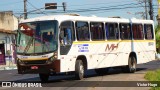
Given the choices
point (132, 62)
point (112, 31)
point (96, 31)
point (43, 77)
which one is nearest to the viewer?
point (43, 77)

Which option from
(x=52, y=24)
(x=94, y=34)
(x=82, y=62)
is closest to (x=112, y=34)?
(x=94, y=34)

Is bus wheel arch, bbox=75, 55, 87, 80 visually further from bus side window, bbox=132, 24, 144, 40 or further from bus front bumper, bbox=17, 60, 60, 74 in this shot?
bus side window, bbox=132, 24, 144, 40

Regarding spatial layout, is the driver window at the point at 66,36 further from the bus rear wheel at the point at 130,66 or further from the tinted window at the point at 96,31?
the bus rear wheel at the point at 130,66

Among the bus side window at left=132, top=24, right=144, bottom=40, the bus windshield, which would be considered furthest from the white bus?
the bus side window at left=132, top=24, right=144, bottom=40

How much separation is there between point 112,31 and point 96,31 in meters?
1.67

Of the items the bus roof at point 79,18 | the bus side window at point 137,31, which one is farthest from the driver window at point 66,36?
the bus side window at point 137,31

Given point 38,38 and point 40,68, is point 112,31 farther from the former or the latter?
point 40,68

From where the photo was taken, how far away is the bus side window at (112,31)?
2308 cm

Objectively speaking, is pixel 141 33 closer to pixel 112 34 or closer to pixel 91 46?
pixel 112 34

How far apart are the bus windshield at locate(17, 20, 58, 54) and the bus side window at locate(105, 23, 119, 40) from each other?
4.69 m

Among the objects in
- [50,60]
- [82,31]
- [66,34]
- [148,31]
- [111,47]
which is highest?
[148,31]

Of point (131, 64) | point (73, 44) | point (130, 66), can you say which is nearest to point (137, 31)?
point (131, 64)

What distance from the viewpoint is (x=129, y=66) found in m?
24.9

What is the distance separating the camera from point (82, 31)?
20.9 meters
